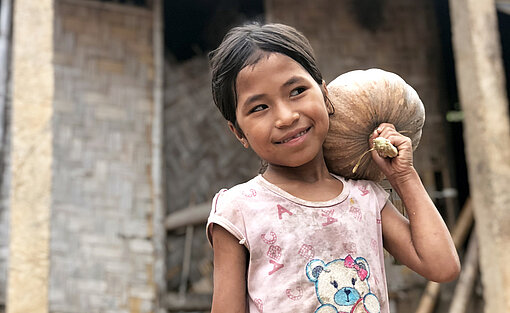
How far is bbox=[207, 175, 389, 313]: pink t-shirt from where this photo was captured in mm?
1584

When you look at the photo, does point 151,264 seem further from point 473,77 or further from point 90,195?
point 473,77

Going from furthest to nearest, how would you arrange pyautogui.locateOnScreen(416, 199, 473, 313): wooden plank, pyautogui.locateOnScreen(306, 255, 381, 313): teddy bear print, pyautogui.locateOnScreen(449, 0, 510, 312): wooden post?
pyautogui.locateOnScreen(416, 199, 473, 313): wooden plank < pyautogui.locateOnScreen(449, 0, 510, 312): wooden post < pyautogui.locateOnScreen(306, 255, 381, 313): teddy bear print

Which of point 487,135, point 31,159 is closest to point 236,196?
point 31,159

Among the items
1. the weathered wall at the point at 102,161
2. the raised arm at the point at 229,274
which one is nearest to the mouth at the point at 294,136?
the raised arm at the point at 229,274

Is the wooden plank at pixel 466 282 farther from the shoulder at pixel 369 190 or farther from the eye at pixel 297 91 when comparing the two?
the eye at pixel 297 91

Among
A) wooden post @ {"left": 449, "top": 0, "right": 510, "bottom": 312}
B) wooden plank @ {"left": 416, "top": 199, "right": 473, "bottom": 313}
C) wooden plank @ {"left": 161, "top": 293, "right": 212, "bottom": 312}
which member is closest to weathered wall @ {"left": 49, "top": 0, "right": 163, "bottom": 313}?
wooden plank @ {"left": 161, "top": 293, "right": 212, "bottom": 312}

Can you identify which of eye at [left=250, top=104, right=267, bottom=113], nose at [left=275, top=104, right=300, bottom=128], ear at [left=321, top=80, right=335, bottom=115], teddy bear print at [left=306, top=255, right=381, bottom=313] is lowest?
teddy bear print at [left=306, top=255, right=381, bottom=313]

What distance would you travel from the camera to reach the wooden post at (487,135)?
14.4 ft

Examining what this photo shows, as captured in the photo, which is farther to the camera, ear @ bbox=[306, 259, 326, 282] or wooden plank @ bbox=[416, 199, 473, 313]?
wooden plank @ bbox=[416, 199, 473, 313]

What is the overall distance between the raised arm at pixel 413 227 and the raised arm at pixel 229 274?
35 centimetres

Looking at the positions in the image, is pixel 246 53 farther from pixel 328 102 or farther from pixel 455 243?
pixel 455 243

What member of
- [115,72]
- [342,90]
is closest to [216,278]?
[342,90]

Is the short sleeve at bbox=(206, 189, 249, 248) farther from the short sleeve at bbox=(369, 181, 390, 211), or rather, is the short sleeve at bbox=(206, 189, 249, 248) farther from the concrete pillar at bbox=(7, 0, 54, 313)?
the concrete pillar at bbox=(7, 0, 54, 313)

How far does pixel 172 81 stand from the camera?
657cm
